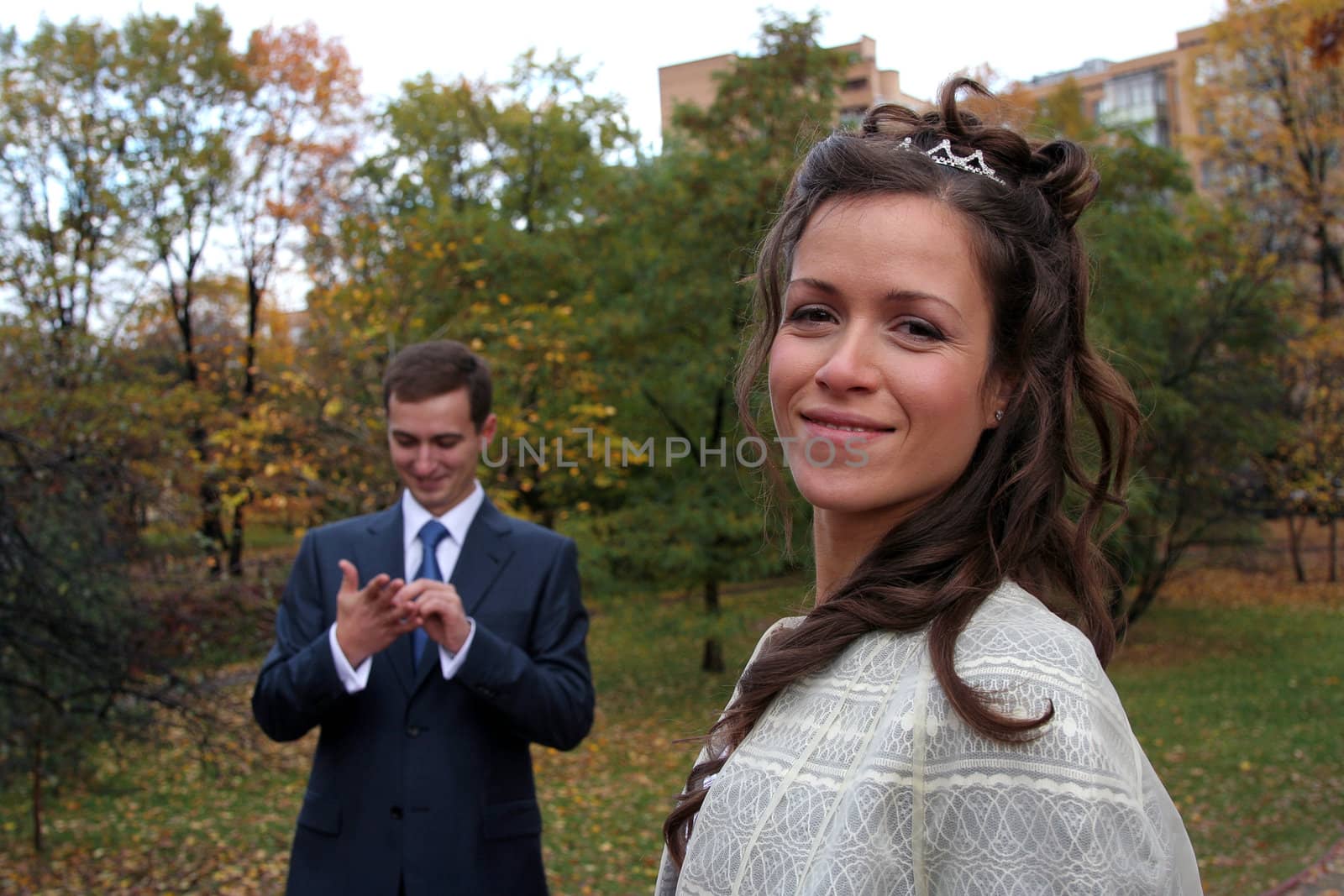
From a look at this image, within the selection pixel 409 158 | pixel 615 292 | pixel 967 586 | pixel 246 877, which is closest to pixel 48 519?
pixel 246 877

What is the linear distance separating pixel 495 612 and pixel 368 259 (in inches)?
377

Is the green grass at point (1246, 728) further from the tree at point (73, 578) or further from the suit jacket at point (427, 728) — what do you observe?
the tree at point (73, 578)

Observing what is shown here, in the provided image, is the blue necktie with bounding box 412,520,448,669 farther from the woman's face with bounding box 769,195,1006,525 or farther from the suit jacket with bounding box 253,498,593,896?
the woman's face with bounding box 769,195,1006,525

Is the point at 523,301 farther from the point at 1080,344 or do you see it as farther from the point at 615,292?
the point at 1080,344

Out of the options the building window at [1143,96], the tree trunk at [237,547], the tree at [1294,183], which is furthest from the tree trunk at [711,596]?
the building window at [1143,96]

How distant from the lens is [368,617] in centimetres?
274

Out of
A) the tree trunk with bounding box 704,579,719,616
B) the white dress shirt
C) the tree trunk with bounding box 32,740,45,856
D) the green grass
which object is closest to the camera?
the white dress shirt

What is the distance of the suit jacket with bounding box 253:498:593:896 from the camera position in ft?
9.45

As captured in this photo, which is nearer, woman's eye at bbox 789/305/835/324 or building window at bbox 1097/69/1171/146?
woman's eye at bbox 789/305/835/324

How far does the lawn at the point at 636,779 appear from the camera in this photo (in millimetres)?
7273

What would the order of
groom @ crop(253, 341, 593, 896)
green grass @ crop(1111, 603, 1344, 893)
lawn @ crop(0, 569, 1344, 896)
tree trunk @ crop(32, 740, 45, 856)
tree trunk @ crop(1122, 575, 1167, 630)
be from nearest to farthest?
groom @ crop(253, 341, 593, 896), tree trunk @ crop(32, 740, 45, 856), lawn @ crop(0, 569, 1344, 896), green grass @ crop(1111, 603, 1344, 893), tree trunk @ crop(1122, 575, 1167, 630)

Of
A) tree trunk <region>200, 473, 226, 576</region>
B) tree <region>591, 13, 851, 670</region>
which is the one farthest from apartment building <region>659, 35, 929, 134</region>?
tree trunk <region>200, 473, 226, 576</region>

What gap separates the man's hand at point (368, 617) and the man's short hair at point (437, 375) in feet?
2.81

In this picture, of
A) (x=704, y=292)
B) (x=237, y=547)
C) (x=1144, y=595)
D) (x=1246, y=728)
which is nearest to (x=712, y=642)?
(x=704, y=292)
